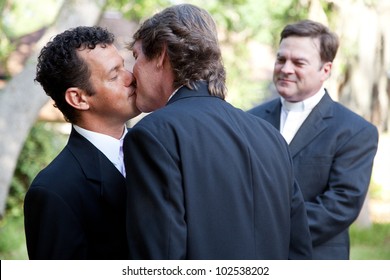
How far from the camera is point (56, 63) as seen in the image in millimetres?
3072

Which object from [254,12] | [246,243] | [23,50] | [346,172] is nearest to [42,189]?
[246,243]

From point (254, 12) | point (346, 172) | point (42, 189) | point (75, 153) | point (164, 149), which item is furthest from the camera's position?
point (254, 12)

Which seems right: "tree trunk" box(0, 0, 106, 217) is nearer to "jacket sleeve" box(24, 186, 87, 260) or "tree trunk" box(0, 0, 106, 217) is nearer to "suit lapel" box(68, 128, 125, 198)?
"suit lapel" box(68, 128, 125, 198)

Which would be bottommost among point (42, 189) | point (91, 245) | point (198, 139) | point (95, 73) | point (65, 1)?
point (91, 245)

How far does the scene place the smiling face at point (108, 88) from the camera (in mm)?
3123

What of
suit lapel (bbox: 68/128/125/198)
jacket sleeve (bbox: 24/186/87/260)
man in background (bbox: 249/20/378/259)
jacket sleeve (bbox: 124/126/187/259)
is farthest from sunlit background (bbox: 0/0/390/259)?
jacket sleeve (bbox: 124/126/187/259)

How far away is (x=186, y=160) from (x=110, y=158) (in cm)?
61

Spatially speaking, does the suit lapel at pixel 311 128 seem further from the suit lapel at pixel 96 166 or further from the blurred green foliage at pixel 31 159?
the blurred green foliage at pixel 31 159

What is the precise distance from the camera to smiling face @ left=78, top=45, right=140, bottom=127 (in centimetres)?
312

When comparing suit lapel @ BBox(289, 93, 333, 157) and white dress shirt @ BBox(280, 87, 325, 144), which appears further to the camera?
white dress shirt @ BBox(280, 87, 325, 144)

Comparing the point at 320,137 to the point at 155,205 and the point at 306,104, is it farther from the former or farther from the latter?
the point at 155,205

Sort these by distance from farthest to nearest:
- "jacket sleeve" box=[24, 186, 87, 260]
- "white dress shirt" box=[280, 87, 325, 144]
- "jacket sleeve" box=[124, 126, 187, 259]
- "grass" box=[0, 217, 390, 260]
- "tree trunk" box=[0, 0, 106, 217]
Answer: "grass" box=[0, 217, 390, 260]
"tree trunk" box=[0, 0, 106, 217]
"white dress shirt" box=[280, 87, 325, 144]
"jacket sleeve" box=[24, 186, 87, 260]
"jacket sleeve" box=[124, 126, 187, 259]

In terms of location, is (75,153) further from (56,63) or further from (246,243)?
(246,243)

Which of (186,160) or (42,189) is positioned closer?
(186,160)
